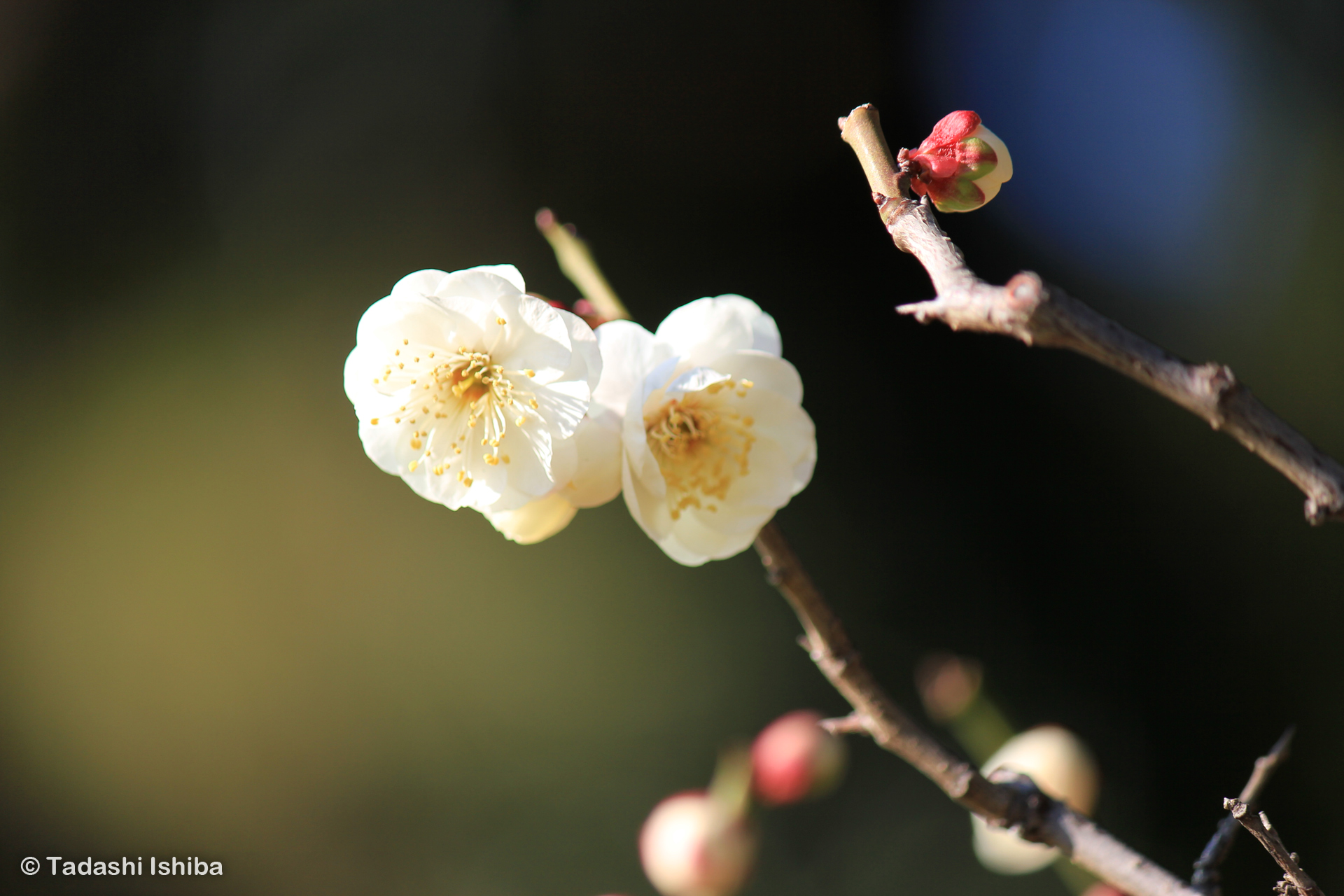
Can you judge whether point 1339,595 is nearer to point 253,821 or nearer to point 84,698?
point 253,821

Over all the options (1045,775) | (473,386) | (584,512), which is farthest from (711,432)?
(584,512)

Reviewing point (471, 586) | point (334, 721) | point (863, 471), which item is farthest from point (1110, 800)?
point (334, 721)

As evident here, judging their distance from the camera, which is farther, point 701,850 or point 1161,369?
point 701,850

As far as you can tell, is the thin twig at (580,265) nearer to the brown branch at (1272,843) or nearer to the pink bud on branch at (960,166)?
the pink bud on branch at (960,166)

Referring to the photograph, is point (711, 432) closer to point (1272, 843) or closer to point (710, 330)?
point (710, 330)

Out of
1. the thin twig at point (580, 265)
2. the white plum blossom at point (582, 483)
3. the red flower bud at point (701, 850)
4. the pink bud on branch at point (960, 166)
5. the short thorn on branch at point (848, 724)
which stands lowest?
the short thorn on branch at point (848, 724)
